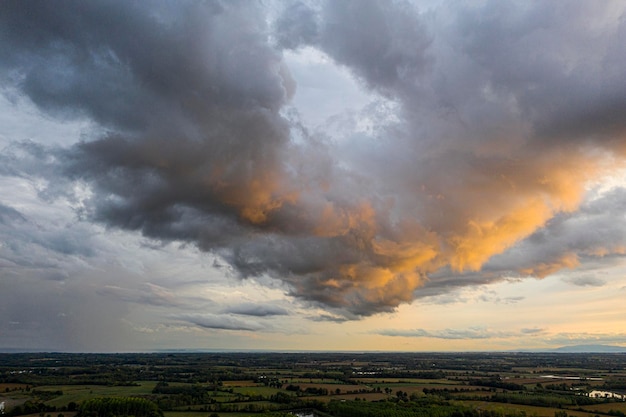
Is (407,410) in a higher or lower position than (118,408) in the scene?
lower

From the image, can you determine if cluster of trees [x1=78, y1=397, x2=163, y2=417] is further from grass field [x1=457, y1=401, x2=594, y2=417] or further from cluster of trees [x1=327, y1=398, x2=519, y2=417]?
grass field [x1=457, y1=401, x2=594, y2=417]

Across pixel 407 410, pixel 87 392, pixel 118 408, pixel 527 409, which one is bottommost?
pixel 527 409

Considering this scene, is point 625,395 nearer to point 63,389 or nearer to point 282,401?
point 282,401

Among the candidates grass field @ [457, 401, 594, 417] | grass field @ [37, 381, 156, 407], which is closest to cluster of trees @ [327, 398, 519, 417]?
grass field @ [457, 401, 594, 417]

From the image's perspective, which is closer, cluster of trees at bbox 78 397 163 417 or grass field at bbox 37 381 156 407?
cluster of trees at bbox 78 397 163 417

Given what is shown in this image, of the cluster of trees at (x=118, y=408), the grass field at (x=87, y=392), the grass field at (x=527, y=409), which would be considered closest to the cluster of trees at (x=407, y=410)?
the grass field at (x=527, y=409)

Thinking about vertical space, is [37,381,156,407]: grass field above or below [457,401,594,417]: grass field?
above

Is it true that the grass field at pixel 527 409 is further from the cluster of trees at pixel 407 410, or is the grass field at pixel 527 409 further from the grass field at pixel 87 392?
the grass field at pixel 87 392

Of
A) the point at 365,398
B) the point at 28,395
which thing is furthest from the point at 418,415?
the point at 28,395

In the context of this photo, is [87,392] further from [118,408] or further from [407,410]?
[407,410]

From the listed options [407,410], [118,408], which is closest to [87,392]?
[118,408]

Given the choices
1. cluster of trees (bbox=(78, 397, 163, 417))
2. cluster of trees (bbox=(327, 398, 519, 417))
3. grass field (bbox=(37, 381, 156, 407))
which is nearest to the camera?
cluster of trees (bbox=(78, 397, 163, 417))

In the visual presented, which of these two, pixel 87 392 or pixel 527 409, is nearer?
pixel 527 409
